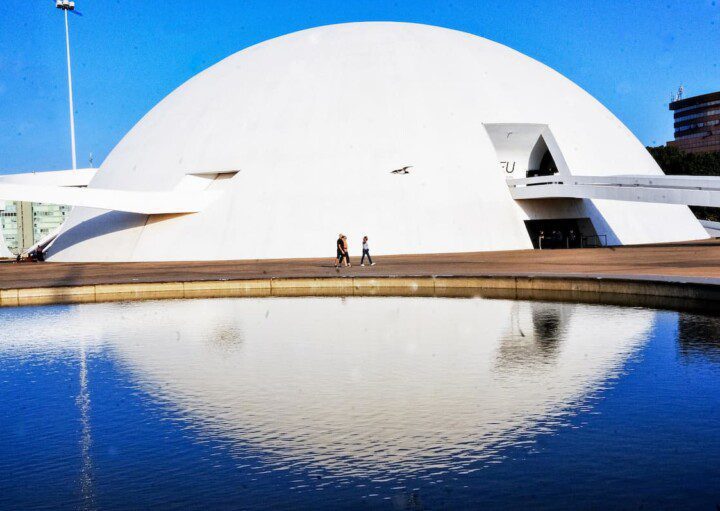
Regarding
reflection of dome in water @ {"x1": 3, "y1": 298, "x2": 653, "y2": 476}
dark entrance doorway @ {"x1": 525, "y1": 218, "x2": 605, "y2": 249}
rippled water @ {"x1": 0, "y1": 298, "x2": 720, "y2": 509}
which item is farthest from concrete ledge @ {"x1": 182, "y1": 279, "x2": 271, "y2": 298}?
dark entrance doorway @ {"x1": 525, "y1": 218, "x2": 605, "y2": 249}

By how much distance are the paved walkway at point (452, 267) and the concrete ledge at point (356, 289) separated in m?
0.40

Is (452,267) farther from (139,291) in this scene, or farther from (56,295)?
(56,295)

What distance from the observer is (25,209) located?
271 ft

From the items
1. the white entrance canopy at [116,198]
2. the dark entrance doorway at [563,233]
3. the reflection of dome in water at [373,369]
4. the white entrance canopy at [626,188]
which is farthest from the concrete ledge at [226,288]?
the dark entrance doorway at [563,233]

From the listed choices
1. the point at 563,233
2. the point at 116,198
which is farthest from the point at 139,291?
the point at 563,233

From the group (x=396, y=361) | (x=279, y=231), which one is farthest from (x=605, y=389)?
(x=279, y=231)

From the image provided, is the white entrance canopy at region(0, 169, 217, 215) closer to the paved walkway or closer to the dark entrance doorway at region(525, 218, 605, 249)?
the paved walkway

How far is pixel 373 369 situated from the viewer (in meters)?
9.45

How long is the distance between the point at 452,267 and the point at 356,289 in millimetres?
4501

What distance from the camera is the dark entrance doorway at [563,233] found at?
32.5 m

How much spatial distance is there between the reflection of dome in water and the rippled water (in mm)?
34

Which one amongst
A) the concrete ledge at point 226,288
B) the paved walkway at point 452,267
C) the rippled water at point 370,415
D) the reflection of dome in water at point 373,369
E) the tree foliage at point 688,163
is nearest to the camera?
the rippled water at point 370,415

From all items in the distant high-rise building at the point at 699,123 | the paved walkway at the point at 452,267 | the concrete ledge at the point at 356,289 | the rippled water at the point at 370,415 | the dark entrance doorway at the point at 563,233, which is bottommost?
the rippled water at the point at 370,415

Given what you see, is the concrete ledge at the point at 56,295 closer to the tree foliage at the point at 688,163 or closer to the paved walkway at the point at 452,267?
the paved walkway at the point at 452,267
